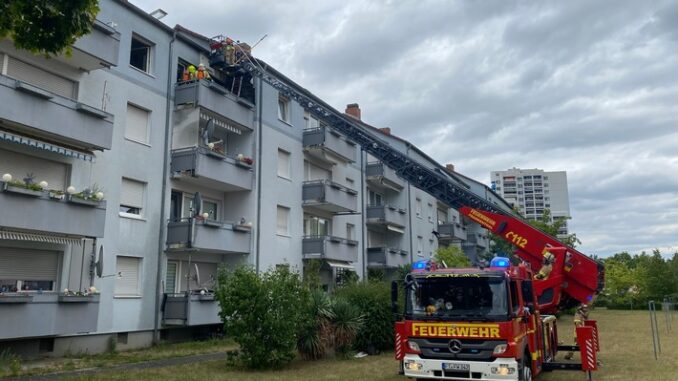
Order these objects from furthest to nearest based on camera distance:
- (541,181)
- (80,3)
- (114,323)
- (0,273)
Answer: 1. (541,181)
2. (114,323)
3. (0,273)
4. (80,3)

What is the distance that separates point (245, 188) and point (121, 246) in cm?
673

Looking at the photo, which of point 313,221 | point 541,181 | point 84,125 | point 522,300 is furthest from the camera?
point 541,181

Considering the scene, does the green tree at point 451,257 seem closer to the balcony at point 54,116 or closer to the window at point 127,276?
the window at point 127,276

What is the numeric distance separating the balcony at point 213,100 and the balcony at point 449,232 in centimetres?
2635

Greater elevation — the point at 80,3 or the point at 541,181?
the point at 541,181

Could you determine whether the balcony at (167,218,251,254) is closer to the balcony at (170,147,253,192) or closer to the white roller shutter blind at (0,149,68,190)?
the balcony at (170,147,253,192)

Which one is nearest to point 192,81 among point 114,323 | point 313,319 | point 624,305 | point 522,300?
point 114,323

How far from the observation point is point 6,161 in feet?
52.8

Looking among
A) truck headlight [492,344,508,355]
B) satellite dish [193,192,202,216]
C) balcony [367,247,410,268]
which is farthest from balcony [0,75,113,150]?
balcony [367,247,410,268]

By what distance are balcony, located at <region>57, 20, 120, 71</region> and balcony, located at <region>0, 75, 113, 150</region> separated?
1.59 m

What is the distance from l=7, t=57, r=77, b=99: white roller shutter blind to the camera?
16.3 metres

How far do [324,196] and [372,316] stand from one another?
1150 cm

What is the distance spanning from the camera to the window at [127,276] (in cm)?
1930

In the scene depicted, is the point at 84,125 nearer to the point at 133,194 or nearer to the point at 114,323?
the point at 133,194
